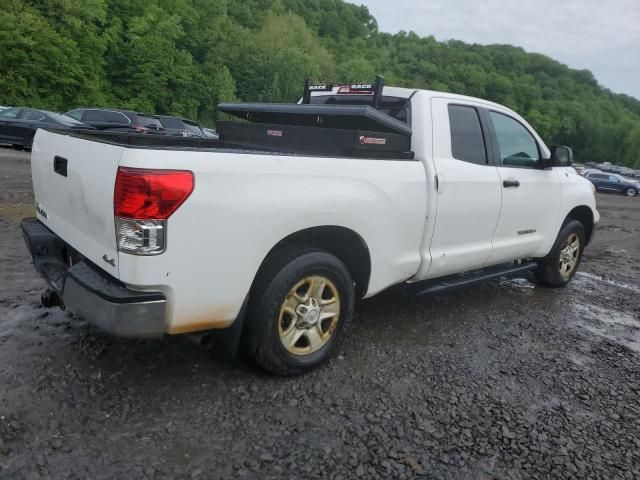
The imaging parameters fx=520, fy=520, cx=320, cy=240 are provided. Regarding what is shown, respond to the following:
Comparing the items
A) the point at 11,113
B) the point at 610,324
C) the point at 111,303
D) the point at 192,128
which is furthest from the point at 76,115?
the point at 610,324

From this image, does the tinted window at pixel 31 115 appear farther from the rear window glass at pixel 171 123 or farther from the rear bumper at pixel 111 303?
the rear bumper at pixel 111 303

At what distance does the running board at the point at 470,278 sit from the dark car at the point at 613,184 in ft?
106

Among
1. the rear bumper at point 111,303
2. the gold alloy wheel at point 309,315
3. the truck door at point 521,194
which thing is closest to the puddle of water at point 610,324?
Result: the truck door at point 521,194

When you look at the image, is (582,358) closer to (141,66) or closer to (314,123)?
(314,123)

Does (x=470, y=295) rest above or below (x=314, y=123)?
below

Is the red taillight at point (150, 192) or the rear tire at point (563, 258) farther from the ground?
the red taillight at point (150, 192)

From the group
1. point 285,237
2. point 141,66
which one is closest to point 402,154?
point 285,237

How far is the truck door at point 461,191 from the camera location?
3.87m

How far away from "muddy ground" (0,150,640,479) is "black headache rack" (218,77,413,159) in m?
1.43

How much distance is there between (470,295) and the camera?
530 centimetres

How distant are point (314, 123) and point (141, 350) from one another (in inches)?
81.5

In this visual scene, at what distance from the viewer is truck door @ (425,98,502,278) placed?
3.87 m

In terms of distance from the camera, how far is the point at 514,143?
4758mm

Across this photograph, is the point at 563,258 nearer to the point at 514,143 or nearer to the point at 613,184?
the point at 514,143
